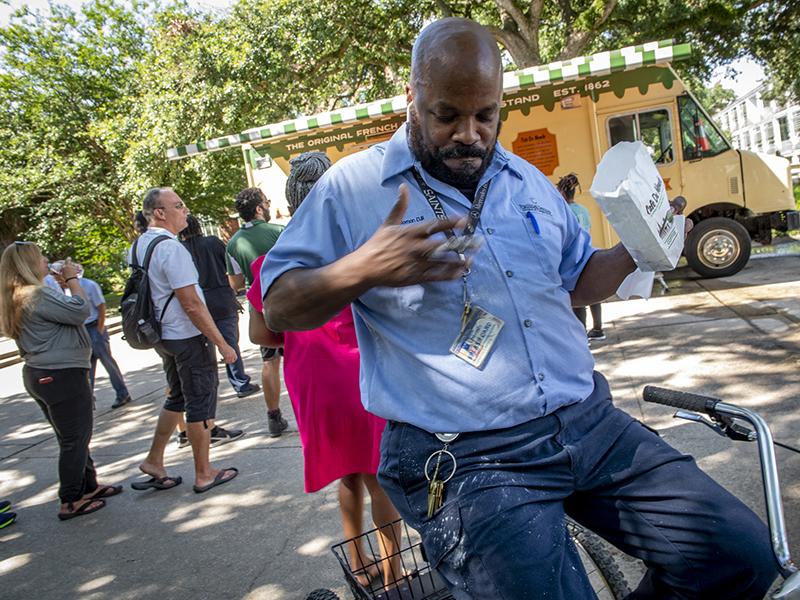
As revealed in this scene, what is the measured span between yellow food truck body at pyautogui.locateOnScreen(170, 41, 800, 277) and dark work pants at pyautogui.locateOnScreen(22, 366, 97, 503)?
4987 millimetres

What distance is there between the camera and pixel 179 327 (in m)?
4.45

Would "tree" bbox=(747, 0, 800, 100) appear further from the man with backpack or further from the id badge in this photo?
the id badge

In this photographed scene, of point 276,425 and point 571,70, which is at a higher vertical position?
point 571,70

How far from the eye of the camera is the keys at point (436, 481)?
1547 millimetres

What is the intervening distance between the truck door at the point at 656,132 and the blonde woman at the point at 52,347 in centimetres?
788

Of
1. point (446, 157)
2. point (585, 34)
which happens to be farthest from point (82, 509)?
point (585, 34)

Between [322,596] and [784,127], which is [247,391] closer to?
[322,596]

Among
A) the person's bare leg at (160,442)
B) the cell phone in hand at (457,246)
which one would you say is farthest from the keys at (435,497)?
the person's bare leg at (160,442)

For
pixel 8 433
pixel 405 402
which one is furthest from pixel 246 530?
pixel 8 433

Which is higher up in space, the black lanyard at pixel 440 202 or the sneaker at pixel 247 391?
the black lanyard at pixel 440 202

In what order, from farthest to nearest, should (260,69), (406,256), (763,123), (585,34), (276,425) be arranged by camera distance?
1. (763,123)
2. (585,34)
3. (260,69)
4. (276,425)
5. (406,256)

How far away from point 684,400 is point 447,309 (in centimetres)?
74

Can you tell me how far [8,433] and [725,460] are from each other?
723cm

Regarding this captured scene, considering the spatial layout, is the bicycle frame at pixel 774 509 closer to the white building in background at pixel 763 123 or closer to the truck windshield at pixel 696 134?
the truck windshield at pixel 696 134
